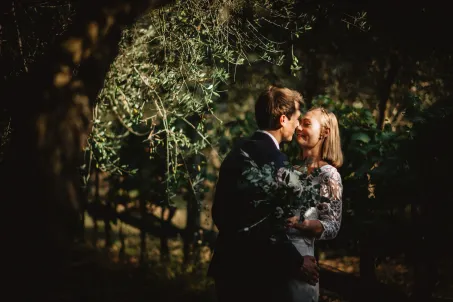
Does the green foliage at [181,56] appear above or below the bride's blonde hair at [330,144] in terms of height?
above

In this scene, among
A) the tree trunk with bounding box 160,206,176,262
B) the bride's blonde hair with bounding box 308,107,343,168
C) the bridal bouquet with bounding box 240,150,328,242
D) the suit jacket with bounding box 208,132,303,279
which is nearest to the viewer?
the bridal bouquet with bounding box 240,150,328,242

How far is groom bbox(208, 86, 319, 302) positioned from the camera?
3250 mm

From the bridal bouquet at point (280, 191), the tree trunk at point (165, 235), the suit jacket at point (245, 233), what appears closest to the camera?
the bridal bouquet at point (280, 191)

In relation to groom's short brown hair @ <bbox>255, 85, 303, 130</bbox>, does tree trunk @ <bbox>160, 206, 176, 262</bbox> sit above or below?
below

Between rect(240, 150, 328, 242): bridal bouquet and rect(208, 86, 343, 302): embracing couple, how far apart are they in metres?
0.04

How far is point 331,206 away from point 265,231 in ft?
1.99

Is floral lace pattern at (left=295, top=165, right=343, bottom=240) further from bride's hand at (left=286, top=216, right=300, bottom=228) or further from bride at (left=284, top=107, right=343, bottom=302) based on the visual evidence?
bride's hand at (left=286, top=216, right=300, bottom=228)

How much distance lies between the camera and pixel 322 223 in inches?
138

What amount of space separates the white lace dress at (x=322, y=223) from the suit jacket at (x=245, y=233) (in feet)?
0.47

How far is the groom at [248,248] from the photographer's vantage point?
10.7 ft

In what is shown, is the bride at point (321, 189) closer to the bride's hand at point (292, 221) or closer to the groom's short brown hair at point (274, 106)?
the bride's hand at point (292, 221)

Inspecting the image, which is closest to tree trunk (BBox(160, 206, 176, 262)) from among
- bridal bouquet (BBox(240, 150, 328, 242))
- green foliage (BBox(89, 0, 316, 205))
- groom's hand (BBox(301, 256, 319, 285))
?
green foliage (BBox(89, 0, 316, 205))

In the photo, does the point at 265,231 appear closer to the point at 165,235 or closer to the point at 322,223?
the point at 322,223

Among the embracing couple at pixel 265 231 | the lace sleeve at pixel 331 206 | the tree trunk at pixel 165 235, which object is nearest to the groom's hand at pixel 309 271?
the embracing couple at pixel 265 231
